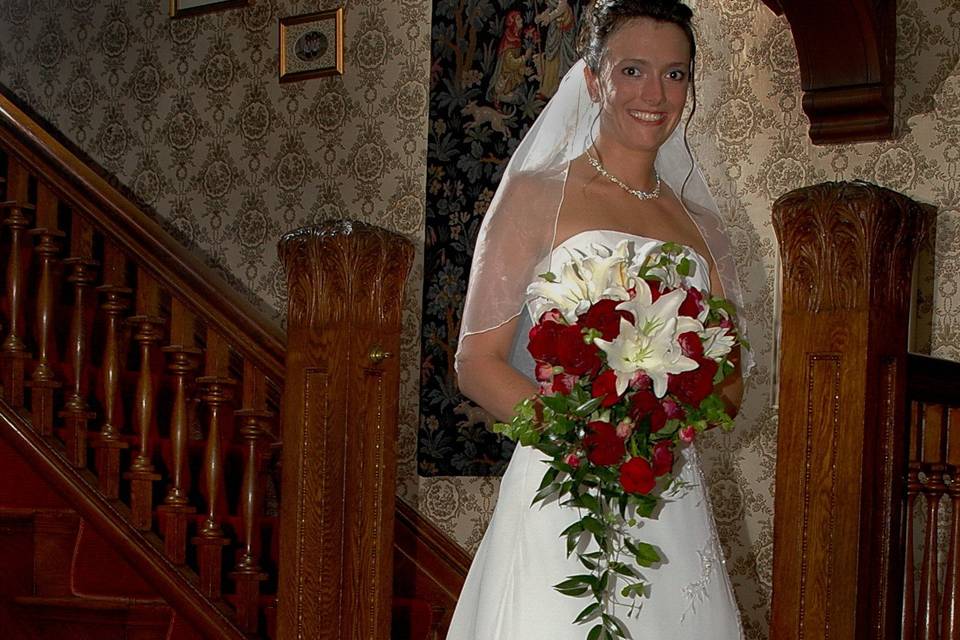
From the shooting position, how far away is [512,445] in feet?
15.5

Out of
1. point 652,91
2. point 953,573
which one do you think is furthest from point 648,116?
point 953,573

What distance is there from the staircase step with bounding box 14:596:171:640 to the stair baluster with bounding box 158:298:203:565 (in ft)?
0.64

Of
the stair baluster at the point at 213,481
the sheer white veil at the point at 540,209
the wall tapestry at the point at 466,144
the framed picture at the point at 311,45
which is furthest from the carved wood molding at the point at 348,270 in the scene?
the framed picture at the point at 311,45

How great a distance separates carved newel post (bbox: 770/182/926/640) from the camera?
7.37 ft

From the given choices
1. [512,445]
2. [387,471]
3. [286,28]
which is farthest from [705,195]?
[286,28]

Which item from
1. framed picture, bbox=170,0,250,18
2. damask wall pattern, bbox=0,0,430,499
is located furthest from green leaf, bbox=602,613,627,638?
framed picture, bbox=170,0,250,18

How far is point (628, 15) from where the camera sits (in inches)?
90.4

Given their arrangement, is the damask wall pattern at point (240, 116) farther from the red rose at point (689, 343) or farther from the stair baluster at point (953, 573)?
the red rose at point (689, 343)

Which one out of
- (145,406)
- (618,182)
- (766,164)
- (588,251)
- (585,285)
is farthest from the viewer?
(766,164)

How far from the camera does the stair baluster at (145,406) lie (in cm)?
384

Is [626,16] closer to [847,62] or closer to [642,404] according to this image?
[642,404]

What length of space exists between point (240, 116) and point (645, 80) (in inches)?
142

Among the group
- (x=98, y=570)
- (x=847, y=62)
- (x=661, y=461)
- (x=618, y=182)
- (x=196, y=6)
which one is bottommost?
(x=98, y=570)

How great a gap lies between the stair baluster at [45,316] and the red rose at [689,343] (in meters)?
2.72
